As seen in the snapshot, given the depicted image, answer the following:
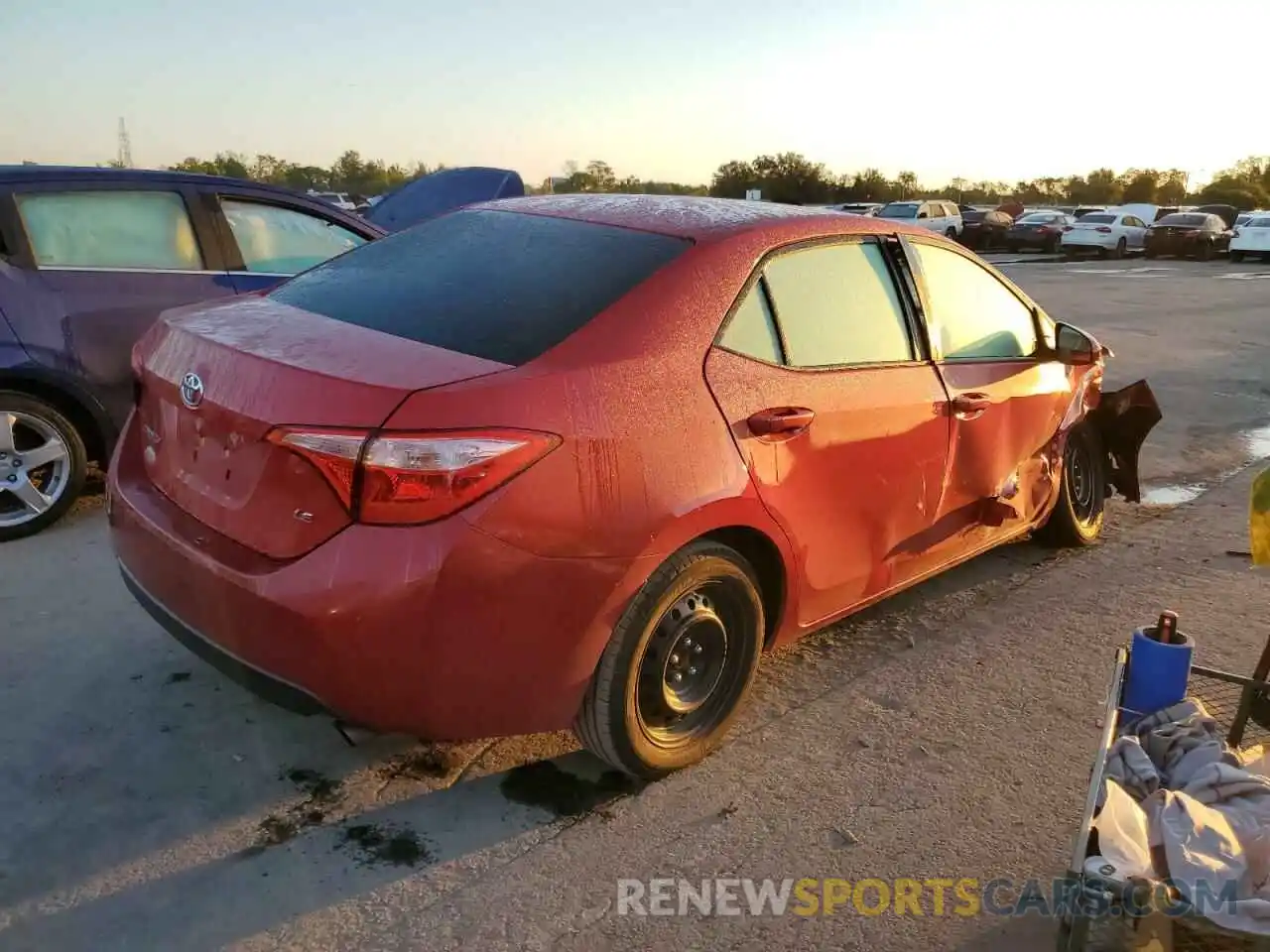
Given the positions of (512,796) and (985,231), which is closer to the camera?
(512,796)

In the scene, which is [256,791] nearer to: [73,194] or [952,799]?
[952,799]

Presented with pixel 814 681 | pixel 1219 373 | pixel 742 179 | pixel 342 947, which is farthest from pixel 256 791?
pixel 742 179

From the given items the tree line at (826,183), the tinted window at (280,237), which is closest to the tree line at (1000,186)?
the tree line at (826,183)

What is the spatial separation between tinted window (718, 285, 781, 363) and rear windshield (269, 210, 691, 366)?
253mm

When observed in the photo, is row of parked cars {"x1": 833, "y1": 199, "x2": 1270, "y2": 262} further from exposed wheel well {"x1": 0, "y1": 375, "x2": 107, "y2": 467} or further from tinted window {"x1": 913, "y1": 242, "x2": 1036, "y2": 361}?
exposed wheel well {"x1": 0, "y1": 375, "x2": 107, "y2": 467}

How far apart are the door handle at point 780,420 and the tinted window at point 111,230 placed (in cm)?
363

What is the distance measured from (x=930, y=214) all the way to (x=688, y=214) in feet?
101

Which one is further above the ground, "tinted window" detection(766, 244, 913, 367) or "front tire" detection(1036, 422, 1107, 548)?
"tinted window" detection(766, 244, 913, 367)

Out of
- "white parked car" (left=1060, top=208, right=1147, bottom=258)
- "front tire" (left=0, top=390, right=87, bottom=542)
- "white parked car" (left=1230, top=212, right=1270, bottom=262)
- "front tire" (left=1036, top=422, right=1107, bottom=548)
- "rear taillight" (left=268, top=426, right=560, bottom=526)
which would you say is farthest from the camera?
"white parked car" (left=1060, top=208, right=1147, bottom=258)

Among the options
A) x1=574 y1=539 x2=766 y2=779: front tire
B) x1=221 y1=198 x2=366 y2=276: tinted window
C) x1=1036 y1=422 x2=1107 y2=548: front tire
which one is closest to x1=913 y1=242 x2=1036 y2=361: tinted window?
x1=1036 y1=422 x2=1107 y2=548: front tire

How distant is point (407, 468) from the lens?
88.5 inches

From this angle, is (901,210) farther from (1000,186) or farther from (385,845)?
(1000,186)

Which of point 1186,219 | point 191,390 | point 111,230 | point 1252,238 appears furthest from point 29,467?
point 1186,219

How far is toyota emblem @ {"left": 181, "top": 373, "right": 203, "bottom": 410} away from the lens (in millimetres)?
2602
